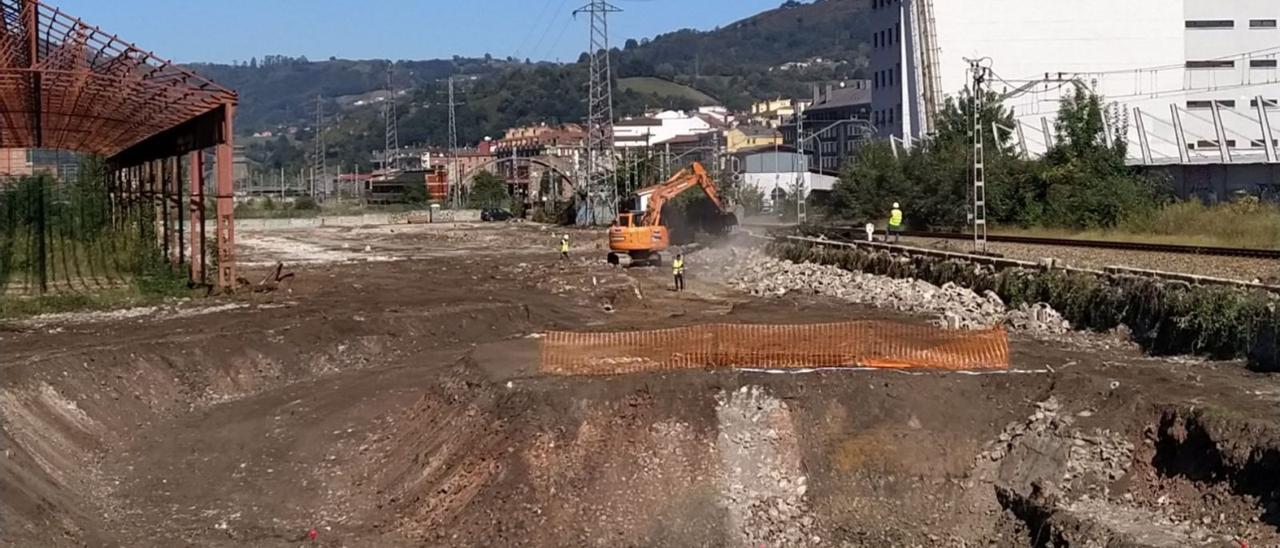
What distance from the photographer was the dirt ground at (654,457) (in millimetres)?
16531

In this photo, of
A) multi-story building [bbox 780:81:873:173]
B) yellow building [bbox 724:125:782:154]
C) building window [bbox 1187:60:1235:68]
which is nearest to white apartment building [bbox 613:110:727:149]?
yellow building [bbox 724:125:782:154]

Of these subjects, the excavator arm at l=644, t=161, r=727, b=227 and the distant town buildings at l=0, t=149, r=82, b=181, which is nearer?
the excavator arm at l=644, t=161, r=727, b=227

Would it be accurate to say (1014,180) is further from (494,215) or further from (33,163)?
(494,215)

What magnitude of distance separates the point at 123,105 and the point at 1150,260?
27.5 m

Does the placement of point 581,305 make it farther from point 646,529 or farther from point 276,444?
point 646,529

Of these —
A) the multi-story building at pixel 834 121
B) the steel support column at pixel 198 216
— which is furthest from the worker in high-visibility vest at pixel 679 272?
the multi-story building at pixel 834 121

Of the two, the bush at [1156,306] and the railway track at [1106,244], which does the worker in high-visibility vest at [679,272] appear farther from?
the railway track at [1106,244]

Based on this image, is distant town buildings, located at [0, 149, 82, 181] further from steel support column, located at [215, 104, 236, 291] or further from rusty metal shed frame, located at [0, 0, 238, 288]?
steel support column, located at [215, 104, 236, 291]

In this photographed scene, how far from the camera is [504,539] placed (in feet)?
53.7

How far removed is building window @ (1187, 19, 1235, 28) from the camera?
247 feet

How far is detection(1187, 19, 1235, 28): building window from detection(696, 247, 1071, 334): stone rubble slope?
128 feet

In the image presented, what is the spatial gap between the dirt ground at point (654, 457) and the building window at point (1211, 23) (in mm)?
57113

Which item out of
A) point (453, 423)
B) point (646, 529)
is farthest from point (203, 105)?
point (646, 529)

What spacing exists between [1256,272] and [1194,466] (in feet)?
38.2
